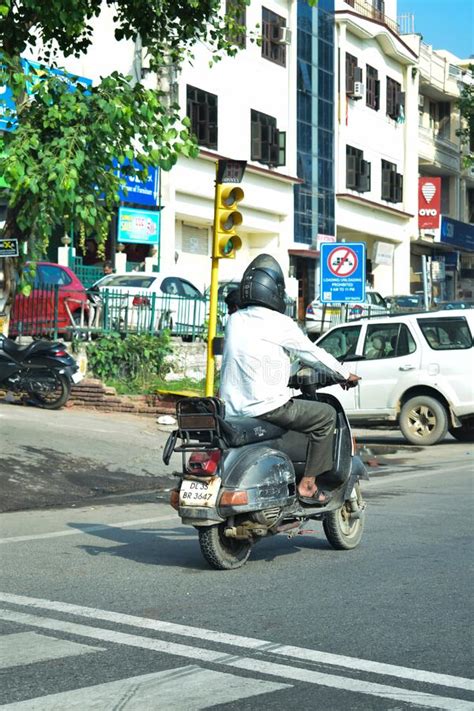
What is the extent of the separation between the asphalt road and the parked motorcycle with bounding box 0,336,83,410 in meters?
7.16

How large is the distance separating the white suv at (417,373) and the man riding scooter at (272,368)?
9.43 meters

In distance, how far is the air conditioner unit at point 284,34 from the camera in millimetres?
37938

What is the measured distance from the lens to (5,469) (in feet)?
41.3

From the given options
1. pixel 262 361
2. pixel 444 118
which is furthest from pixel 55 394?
pixel 444 118

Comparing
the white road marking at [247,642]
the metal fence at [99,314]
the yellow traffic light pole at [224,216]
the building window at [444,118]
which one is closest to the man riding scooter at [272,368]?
the white road marking at [247,642]

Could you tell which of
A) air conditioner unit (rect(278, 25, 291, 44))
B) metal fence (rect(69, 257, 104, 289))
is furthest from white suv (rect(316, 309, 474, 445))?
air conditioner unit (rect(278, 25, 291, 44))

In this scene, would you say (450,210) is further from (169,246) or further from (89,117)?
(89,117)

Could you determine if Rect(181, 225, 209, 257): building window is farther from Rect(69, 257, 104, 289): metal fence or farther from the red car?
the red car

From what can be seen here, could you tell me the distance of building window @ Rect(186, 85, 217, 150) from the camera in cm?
3256

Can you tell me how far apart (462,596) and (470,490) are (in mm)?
5491

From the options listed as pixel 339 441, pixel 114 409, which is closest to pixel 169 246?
pixel 114 409

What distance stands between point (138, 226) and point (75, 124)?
62.2ft

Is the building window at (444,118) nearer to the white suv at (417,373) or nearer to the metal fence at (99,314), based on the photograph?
the metal fence at (99,314)

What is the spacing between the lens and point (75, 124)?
11438 millimetres
